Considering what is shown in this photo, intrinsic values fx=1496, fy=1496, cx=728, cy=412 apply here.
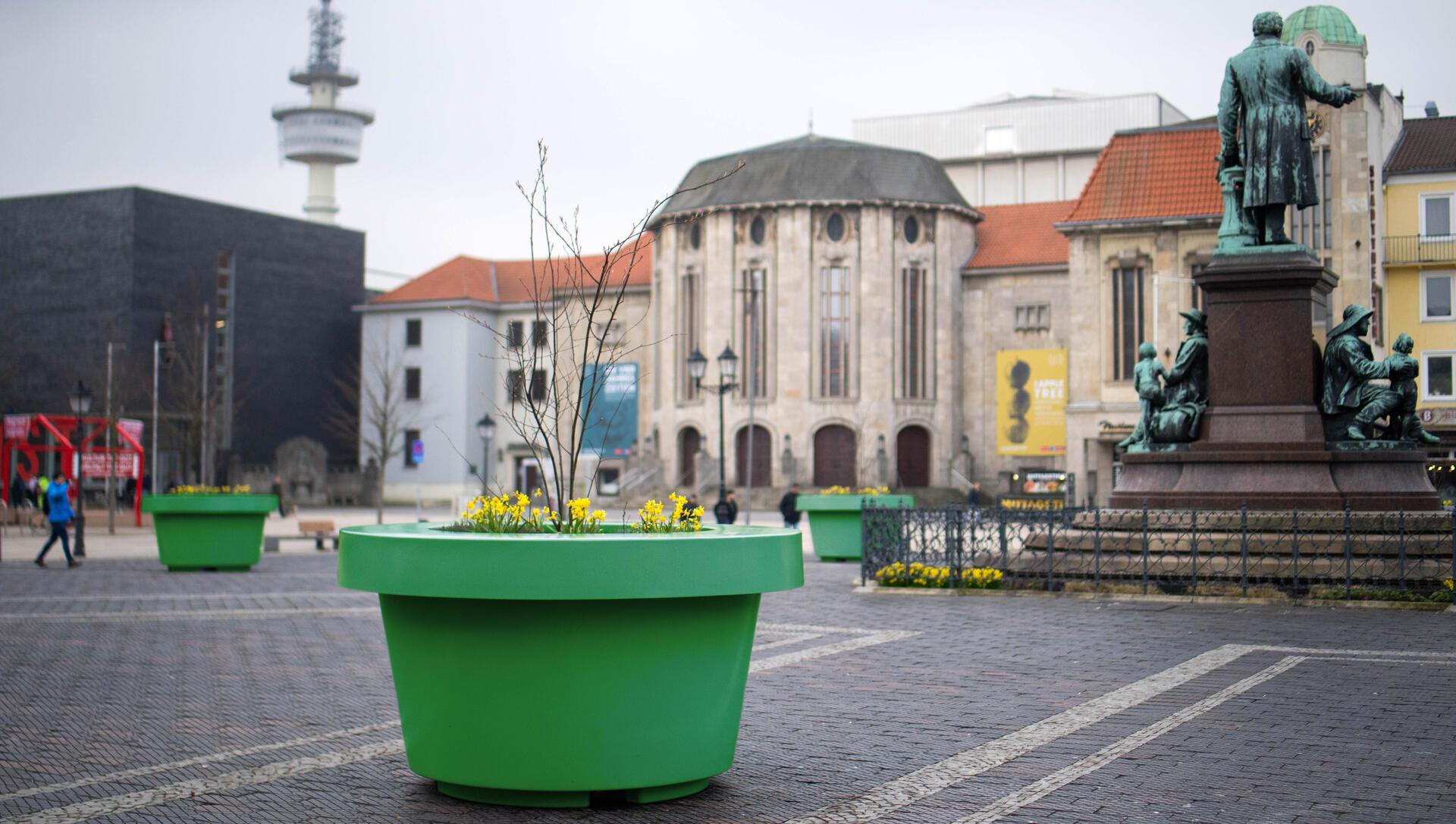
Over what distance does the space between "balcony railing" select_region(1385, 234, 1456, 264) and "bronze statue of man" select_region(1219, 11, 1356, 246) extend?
118ft

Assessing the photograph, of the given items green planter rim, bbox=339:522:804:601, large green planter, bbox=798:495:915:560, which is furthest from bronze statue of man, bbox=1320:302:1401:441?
green planter rim, bbox=339:522:804:601

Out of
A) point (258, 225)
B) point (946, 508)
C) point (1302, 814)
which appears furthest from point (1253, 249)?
point (258, 225)

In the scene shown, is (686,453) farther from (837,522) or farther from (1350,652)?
(1350,652)

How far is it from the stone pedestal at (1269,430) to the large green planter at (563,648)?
10.9 m

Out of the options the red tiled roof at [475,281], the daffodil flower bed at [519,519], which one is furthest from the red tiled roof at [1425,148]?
the daffodil flower bed at [519,519]

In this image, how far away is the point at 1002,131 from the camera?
269 feet

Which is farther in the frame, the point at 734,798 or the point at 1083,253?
the point at 1083,253

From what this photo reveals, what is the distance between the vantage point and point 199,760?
697 cm

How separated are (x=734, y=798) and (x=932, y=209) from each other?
62.4 meters

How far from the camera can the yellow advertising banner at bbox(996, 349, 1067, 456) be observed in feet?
201

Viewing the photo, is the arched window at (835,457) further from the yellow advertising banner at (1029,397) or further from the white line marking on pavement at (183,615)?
the white line marking on pavement at (183,615)

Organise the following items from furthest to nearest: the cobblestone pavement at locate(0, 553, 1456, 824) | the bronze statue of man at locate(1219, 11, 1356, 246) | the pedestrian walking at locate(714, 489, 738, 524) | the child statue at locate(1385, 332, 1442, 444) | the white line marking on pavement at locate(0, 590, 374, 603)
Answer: the pedestrian walking at locate(714, 489, 738, 524) → the white line marking on pavement at locate(0, 590, 374, 603) → the bronze statue of man at locate(1219, 11, 1356, 246) → the child statue at locate(1385, 332, 1442, 444) → the cobblestone pavement at locate(0, 553, 1456, 824)

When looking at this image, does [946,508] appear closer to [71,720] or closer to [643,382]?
[71,720]

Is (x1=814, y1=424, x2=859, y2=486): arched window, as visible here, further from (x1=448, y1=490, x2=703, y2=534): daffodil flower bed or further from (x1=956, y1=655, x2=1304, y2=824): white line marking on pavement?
(x1=448, y1=490, x2=703, y2=534): daffodil flower bed
